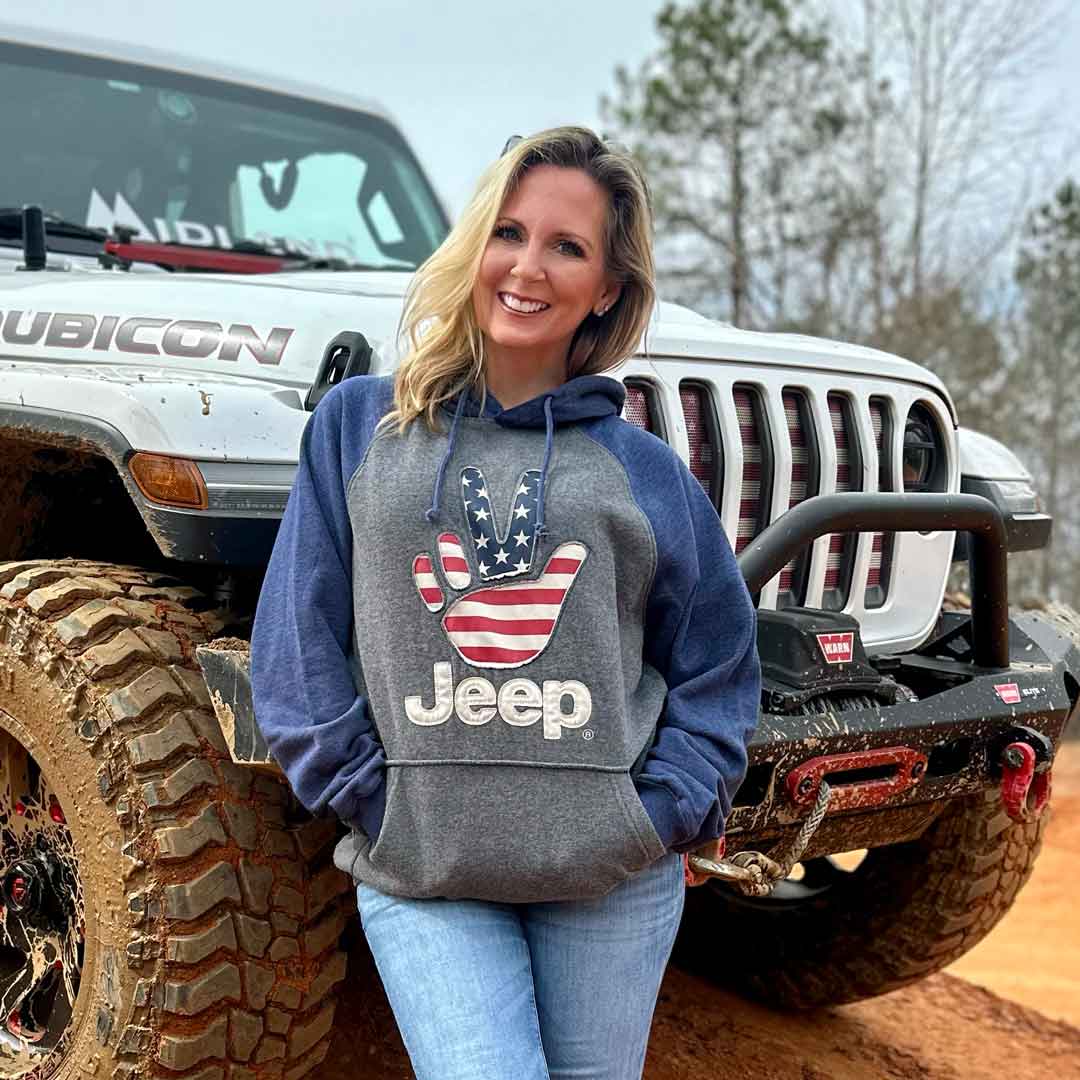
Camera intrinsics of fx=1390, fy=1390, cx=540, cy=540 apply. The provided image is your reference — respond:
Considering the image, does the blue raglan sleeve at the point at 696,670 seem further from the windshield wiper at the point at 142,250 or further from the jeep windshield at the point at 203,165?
the jeep windshield at the point at 203,165

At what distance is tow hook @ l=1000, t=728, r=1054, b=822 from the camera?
2623 millimetres

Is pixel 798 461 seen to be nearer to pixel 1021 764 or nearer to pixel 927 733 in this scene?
pixel 927 733

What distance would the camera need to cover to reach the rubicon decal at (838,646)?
246cm

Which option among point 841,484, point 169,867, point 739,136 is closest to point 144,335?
point 169,867

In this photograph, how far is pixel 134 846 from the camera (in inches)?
84.4

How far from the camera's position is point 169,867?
2.13 metres

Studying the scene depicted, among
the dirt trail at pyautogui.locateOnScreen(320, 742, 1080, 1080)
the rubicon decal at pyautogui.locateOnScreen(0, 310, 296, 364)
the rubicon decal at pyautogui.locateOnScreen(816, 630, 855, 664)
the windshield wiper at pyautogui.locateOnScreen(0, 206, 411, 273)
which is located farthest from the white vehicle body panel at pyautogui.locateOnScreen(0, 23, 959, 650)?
the dirt trail at pyautogui.locateOnScreen(320, 742, 1080, 1080)

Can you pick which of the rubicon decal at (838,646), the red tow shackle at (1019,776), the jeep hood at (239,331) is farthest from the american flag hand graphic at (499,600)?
the red tow shackle at (1019,776)

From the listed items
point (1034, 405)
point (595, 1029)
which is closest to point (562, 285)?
point (595, 1029)

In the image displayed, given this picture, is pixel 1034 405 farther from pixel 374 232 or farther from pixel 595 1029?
pixel 595 1029

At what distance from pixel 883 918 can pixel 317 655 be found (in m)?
2.27

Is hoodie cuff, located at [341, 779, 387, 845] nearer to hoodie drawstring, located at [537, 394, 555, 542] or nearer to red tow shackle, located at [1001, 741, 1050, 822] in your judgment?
hoodie drawstring, located at [537, 394, 555, 542]

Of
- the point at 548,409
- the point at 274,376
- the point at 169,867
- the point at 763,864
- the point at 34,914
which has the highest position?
the point at 548,409

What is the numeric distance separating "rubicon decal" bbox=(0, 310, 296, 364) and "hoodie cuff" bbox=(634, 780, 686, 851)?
1.20m
